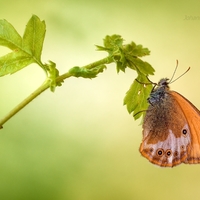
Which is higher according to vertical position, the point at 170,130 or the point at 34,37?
the point at 170,130

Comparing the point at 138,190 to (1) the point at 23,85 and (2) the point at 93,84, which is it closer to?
(2) the point at 93,84

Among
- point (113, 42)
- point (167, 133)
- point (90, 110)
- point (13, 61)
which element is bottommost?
point (13, 61)

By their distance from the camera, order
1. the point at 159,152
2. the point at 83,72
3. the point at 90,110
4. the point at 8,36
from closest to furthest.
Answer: the point at 83,72 < the point at 8,36 < the point at 159,152 < the point at 90,110

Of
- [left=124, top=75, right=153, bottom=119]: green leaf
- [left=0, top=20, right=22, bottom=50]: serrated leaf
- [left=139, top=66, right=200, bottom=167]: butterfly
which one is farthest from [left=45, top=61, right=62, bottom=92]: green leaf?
[left=139, top=66, right=200, bottom=167]: butterfly

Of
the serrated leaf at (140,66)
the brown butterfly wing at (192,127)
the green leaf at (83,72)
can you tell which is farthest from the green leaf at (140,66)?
the brown butterfly wing at (192,127)

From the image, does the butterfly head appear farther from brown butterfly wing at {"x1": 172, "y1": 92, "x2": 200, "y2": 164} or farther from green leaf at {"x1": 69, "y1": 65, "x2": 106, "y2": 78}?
green leaf at {"x1": 69, "y1": 65, "x2": 106, "y2": 78}

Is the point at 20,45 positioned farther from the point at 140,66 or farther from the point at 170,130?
the point at 170,130

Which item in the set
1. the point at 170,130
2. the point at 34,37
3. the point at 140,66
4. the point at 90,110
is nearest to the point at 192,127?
the point at 170,130

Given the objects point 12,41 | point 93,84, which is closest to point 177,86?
point 93,84
